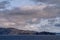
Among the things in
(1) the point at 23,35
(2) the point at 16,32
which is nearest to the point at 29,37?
(1) the point at 23,35

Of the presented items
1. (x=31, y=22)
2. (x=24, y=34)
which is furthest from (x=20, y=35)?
(x=31, y=22)

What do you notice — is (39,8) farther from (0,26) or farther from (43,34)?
(0,26)

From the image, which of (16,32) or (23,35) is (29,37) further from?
(16,32)

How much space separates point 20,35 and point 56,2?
0.77m

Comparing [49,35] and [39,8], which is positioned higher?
[39,8]

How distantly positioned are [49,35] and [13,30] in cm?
57

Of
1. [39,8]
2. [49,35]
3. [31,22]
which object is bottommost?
[49,35]

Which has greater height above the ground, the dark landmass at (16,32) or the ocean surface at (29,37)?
the dark landmass at (16,32)

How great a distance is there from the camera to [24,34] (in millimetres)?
3434

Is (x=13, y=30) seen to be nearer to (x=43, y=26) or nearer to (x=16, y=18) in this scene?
(x=16, y=18)

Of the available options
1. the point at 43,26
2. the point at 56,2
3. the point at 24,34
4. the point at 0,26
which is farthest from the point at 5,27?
the point at 56,2

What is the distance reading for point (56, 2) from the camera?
3479 mm

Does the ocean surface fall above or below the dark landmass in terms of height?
below

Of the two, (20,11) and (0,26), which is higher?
(20,11)
